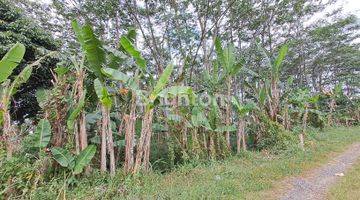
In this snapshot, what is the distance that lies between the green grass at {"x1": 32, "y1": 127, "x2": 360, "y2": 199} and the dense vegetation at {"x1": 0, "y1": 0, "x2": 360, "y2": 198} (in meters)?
0.18

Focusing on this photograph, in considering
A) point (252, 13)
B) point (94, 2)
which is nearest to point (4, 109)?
point (94, 2)

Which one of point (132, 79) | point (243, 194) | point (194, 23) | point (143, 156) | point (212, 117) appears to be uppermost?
point (194, 23)

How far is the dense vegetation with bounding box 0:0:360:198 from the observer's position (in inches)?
195

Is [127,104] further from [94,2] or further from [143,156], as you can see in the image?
[94,2]

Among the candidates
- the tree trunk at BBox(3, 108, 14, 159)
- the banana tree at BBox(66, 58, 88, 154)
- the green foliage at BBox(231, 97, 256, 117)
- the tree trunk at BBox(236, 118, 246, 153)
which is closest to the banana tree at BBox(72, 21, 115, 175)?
the banana tree at BBox(66, 58, 88, 154)

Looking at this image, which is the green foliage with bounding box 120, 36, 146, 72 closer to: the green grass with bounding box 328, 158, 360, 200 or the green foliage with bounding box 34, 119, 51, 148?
the green foliage with bounding box 34, 119, 51, 148

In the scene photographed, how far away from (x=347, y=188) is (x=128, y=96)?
176 inches

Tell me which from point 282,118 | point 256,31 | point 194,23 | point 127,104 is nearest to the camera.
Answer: point 127,104

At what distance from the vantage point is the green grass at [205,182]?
4527mm

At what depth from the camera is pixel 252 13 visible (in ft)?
Result: 40.8

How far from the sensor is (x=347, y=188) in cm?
494

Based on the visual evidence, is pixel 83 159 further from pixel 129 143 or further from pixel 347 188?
pixel 347 188

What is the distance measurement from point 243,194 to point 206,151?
2418mm

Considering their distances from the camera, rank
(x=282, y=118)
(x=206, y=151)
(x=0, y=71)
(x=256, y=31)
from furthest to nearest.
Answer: (x=256, y=31), (x=282, y=118), (x=206, y=151), (x=0, y=71)
